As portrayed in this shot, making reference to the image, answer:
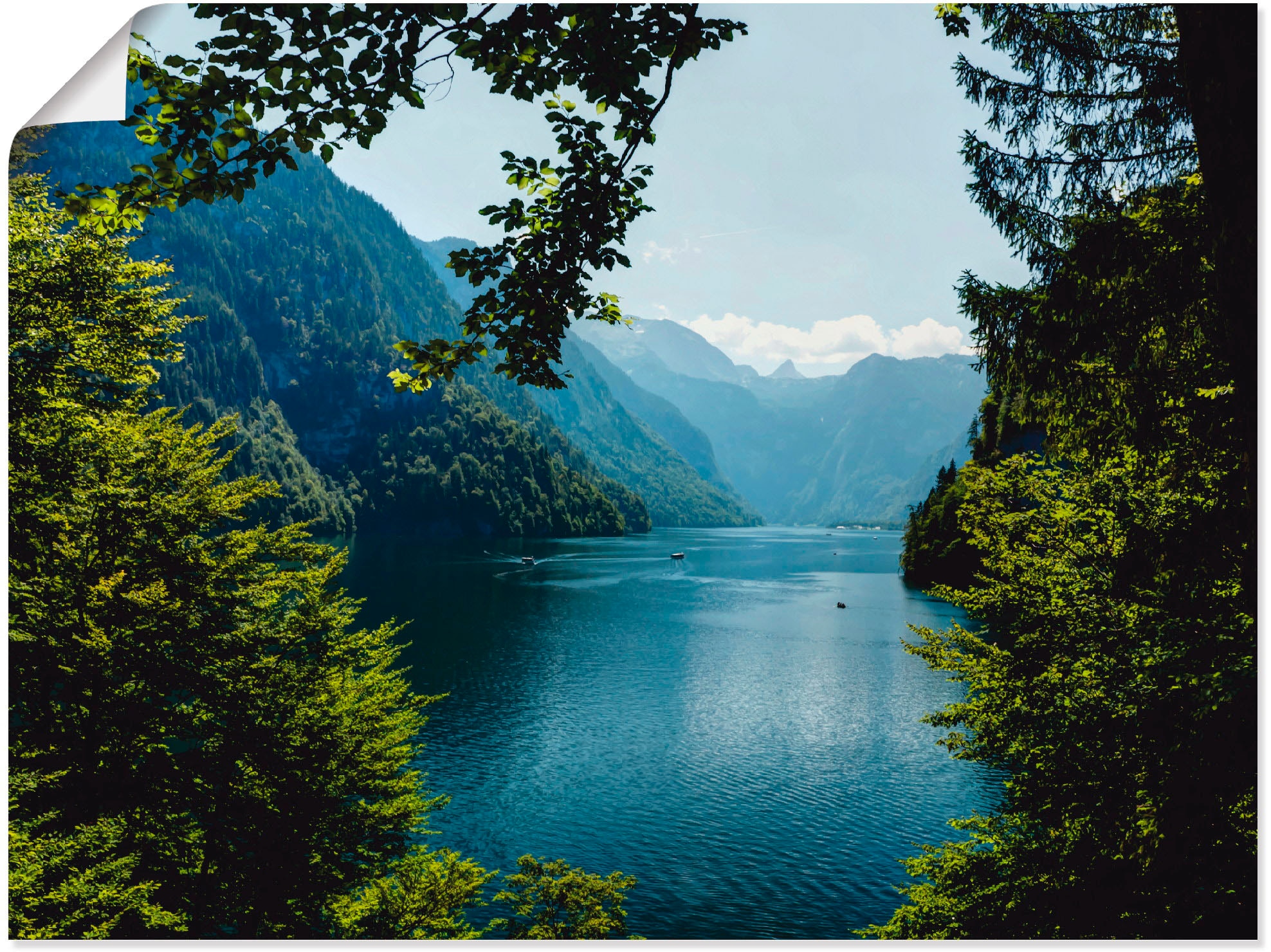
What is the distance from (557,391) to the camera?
10.7m

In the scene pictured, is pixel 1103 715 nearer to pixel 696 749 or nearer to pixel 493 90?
pixel 493 90

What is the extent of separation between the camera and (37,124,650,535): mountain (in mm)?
144500

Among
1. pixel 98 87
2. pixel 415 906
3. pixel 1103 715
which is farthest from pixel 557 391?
pixel 415 906

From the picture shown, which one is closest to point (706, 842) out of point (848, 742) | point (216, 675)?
point (848, 742)

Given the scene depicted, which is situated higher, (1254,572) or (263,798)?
(1254,572)

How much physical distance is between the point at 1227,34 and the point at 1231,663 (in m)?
4.60

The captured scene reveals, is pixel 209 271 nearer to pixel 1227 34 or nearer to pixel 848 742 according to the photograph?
pixel 848 742

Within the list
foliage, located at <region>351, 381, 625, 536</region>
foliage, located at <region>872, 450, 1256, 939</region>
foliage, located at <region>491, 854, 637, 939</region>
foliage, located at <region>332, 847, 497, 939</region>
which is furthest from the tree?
foliage, located at <region>351, 381, 625, 536</region>

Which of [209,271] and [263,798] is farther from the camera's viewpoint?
[209,271]

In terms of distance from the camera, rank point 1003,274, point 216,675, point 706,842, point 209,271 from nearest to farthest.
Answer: point 1003,274, point 216,675, point 706,842, point 209,271

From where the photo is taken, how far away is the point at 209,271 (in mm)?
161125

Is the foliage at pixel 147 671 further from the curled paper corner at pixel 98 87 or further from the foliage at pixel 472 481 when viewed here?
the foliage at pixel 472 481

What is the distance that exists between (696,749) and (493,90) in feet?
88.2

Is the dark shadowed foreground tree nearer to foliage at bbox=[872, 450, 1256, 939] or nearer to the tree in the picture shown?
foliage at bbox=[872, 450, 1256, 939]
